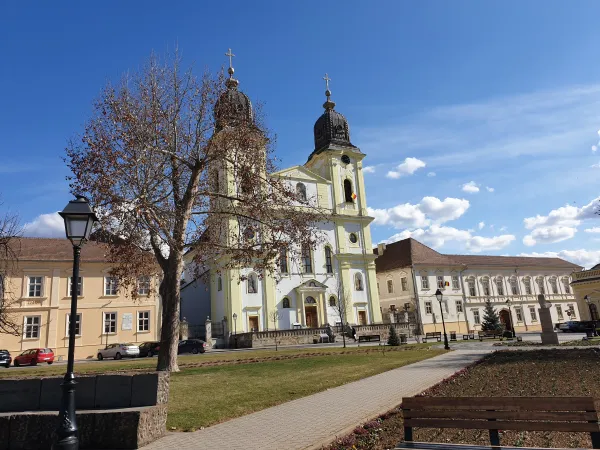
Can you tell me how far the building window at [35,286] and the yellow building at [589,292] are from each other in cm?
5017

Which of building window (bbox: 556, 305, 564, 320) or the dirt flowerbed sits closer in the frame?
the dirt flowerbed

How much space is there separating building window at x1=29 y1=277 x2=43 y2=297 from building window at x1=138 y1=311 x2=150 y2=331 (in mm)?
7988

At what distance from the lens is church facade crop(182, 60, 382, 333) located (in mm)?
43688

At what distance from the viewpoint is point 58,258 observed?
37562 mm

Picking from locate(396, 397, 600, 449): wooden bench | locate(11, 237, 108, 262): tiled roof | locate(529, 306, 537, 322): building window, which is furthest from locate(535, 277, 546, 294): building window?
locate(396, 397, 600, 449): wooden bench

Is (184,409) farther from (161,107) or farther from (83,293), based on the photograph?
(83,293)

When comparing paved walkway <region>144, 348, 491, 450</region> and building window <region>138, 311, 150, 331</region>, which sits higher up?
building window <region>138, 311, 150, 331</region>

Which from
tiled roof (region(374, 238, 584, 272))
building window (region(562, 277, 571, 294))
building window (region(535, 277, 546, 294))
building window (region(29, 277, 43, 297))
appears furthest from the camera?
building window (region(562, 277, 571, 294))

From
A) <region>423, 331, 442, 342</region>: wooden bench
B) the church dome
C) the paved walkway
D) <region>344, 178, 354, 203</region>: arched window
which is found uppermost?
<region>344, 178, 354, 203</region>: arched window

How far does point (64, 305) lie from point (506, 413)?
38.7 m

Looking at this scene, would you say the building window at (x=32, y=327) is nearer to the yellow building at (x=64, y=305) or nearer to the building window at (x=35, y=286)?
the yellow building at (x=64, y=305)

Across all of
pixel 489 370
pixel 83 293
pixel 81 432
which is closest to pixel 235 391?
pixel 81 432

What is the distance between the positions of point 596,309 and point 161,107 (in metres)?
46.7

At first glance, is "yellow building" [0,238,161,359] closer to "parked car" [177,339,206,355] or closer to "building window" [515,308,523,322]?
"parked car" [177,339,206,355]
